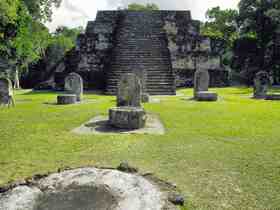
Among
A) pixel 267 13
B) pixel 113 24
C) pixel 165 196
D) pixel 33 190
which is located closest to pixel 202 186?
pixel 165 196

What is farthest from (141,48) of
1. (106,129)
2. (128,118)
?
(106,129)

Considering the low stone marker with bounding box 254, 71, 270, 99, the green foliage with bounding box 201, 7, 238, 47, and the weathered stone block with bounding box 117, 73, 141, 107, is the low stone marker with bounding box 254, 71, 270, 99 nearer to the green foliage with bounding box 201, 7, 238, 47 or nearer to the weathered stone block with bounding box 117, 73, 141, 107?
the weathered stone block with bounding box 117, 73, 141, 107

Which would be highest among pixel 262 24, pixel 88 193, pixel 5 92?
pixel 262 24

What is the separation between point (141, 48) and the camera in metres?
21.3

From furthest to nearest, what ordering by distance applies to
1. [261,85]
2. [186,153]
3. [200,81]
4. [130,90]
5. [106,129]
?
1. [261,85]
2. [200,81]
3. [130,90]
4. [106,129]
5. [186,153]

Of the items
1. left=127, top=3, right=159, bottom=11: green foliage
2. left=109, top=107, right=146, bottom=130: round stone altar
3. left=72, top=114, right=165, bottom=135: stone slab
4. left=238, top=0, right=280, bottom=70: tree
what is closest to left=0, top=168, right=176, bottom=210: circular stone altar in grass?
left=72, top=114, right=165, bottom=135: stone slab

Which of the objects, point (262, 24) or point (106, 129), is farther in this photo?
point (262, 24)

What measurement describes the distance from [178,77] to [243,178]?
17908 mm

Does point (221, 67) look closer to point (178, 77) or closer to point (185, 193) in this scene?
point (178, 77)

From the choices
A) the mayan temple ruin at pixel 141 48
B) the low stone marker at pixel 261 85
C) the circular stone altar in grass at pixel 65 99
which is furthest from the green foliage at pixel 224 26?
the circular stone altar in grass at pixel 65 99

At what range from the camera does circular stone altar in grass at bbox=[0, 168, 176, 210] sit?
129 inches

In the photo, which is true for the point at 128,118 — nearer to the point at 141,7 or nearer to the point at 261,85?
the point at 261,85

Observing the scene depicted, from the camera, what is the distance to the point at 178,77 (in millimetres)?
21875

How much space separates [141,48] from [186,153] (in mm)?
16585
